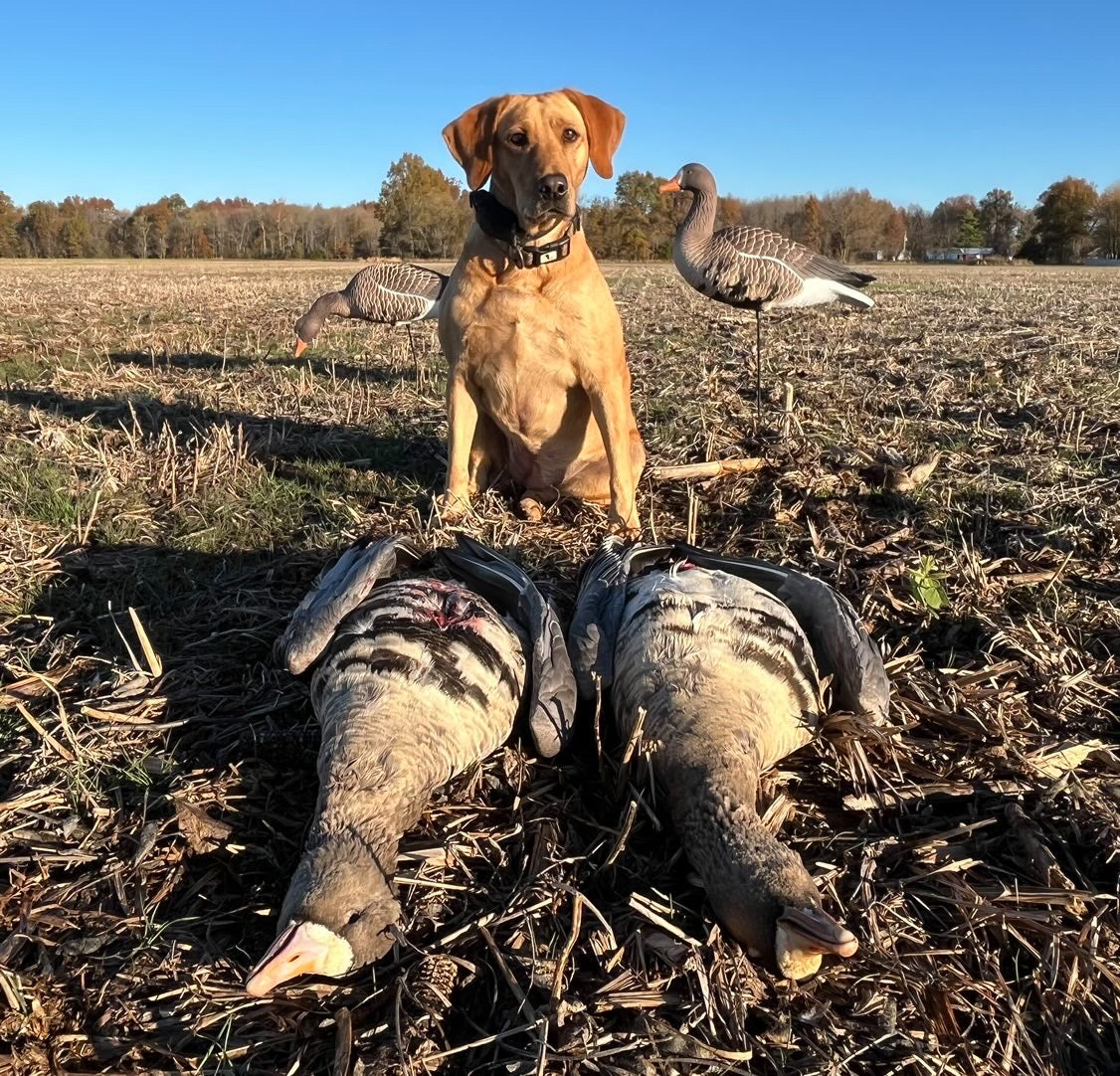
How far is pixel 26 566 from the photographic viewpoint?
152 inches

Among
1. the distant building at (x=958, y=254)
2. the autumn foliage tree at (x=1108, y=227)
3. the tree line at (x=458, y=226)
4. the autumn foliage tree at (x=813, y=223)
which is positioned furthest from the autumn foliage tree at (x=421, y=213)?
the autumn foliage tree at (x=1108, y=227)

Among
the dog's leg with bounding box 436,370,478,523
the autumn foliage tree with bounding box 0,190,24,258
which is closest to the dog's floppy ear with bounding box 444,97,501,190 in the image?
the dog's leg with bounding box 436,370,478,523

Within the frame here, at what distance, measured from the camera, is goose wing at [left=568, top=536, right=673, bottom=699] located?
8.86 ft

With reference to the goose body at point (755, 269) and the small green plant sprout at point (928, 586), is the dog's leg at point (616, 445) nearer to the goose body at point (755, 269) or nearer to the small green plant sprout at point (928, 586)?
the small green plant sprout at point (928, 586)

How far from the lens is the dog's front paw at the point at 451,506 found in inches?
176

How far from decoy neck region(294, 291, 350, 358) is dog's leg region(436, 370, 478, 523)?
584cm

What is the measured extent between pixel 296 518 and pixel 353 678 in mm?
2328

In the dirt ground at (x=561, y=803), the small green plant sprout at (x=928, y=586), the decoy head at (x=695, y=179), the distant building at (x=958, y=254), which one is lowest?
the dirt ground at (x=561, y=803)

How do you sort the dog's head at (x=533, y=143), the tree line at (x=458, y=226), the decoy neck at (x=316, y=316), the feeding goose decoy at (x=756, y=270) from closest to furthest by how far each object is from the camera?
the dog's head at (x=533, y=143) → the feeding goose decoy at (x=756, y=270) → the decoy neck at (x=316, y=316) → the tree line at (x=458, y=226)

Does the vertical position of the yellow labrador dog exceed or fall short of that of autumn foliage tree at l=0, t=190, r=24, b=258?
it falls short

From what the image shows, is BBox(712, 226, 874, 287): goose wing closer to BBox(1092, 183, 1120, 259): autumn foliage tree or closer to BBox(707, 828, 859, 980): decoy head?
BBox(707, 828, 859, 980): decoy head

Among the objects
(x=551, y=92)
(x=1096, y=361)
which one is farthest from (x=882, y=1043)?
(x=1096, y=361)

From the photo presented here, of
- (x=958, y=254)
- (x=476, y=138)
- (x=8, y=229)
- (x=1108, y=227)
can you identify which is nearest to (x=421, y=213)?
(x=8, y=229)

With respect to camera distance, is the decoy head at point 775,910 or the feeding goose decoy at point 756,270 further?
the feeding goose decoy at point 756,270
